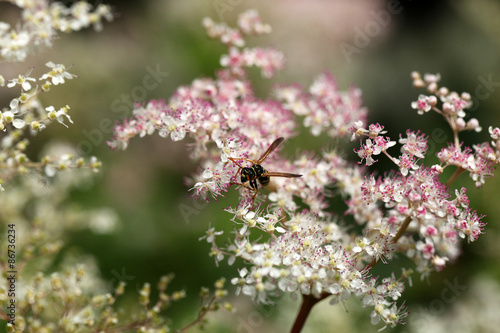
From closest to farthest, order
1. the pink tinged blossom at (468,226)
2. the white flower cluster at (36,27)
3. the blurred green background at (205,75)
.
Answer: the pink tinged blossom at (468,226), the white flower cluster at (36,27), the blurred green background at (205,75)

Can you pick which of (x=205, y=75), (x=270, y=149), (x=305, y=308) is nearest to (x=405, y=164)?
(x=270, y=149)

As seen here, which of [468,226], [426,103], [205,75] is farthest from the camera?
[205,75]

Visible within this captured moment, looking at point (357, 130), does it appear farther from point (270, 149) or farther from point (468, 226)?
point (468, 226)

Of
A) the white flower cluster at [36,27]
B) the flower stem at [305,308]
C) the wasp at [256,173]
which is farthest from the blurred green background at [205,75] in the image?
the white flower cluster at [36,27]

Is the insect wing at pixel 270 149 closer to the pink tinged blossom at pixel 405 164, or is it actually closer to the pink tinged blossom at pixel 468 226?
the pink tinged blossom at pixel 405 164

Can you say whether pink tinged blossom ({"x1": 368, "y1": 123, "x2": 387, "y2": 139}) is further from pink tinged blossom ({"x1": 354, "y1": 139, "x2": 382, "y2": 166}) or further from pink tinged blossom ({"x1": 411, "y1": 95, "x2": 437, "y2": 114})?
pink tinged blossom ({"x1": 411, "y1": 95, "x2": 437, "y2": 114})

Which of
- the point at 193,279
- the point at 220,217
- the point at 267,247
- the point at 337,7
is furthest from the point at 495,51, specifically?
the point at 267,247

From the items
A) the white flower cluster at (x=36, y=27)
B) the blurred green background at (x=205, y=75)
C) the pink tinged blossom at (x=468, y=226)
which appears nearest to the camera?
the pink tinged blossom at (x=468, y=226)

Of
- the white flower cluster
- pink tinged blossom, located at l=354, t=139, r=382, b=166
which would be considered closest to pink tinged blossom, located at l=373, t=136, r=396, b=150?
pink tinged blossom, located at l=354, t=139, r=382, b=166
